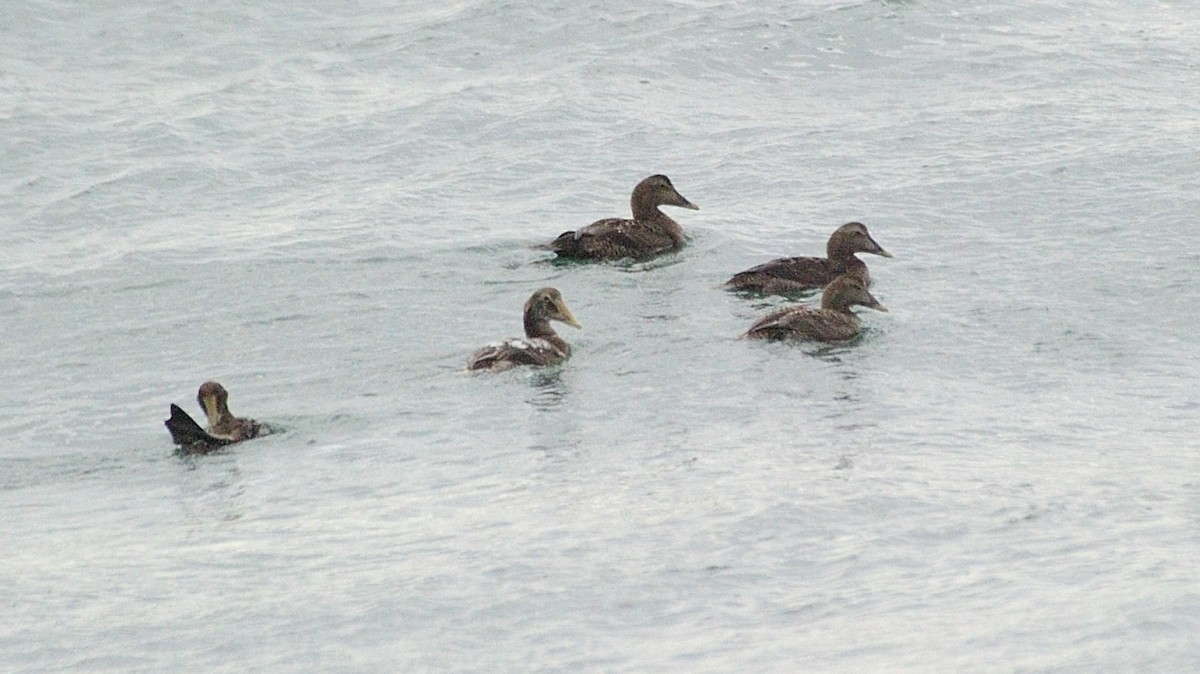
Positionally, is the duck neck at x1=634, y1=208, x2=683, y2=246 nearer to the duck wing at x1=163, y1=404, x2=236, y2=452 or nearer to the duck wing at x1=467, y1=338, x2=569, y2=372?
the duck wing at x1=467, y1=338, x2=569, y2=372

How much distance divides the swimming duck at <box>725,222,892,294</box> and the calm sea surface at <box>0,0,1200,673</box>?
0.35 meters

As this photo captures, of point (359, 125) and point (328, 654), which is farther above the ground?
point (359, 125)

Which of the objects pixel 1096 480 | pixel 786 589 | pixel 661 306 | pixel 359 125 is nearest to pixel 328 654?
pixel 786 589

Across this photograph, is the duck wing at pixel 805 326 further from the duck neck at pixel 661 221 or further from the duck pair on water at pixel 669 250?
the duck neck at pixel 661 221

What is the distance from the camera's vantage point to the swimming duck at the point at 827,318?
1380 centimetres

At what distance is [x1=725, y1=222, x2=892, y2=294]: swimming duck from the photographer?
1530 cm

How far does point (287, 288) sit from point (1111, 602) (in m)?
9.05

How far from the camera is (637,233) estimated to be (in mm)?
16781

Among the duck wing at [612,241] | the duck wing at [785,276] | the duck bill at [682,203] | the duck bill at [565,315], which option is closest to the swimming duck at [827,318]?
the duck wing at [785,276]

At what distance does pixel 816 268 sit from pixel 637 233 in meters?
1.87

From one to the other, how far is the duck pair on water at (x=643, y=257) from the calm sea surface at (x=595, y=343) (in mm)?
198

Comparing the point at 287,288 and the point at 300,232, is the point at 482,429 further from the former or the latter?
the point at 300,232

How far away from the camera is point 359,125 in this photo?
2141cm

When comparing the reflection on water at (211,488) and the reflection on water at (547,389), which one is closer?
the reflection on water at (211,488)
